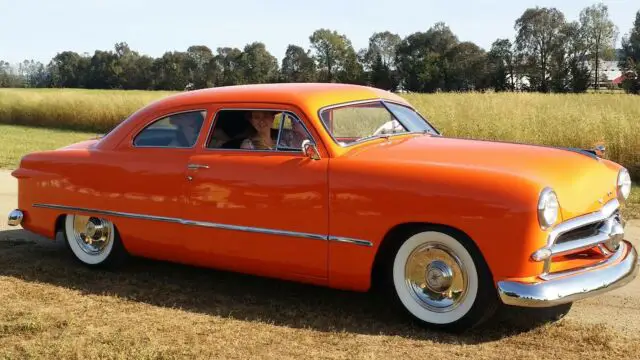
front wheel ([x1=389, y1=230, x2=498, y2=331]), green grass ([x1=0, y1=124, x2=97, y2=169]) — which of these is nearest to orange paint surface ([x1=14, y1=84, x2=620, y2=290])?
front wheel ([x1=389, y1=230, x2=498, y2=331])

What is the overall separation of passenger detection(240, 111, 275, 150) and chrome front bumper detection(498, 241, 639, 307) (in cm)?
202

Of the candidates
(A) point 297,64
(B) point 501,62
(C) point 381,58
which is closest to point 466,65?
(B) point 501,62

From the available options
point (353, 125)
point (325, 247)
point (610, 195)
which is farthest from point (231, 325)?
point (610, 195)

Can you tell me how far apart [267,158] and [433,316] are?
5.10 feet

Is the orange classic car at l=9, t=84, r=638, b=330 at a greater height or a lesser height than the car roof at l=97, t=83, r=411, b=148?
lesser

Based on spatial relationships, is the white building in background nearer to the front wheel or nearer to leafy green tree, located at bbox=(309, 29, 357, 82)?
leafy green tree, located at bbox=(309, 29, 357, 82)

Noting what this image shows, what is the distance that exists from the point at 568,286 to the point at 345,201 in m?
1.40

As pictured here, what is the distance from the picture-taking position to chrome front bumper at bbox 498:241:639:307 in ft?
12.2

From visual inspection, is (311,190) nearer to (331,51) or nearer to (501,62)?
(501,62)

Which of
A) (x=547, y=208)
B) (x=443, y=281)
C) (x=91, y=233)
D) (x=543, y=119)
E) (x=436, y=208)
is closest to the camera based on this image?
(x=547, y=208)

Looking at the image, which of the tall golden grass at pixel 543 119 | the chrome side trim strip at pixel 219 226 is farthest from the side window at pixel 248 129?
the tall golden grass at pixel 543 119

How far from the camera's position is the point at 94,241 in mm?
5723

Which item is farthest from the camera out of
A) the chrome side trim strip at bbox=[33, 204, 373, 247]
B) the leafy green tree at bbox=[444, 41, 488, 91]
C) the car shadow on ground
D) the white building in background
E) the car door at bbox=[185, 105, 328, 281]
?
the white building in background

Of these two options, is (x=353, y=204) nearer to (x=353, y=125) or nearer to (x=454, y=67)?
(x=353, y=125)
